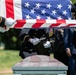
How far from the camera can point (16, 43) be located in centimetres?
2427

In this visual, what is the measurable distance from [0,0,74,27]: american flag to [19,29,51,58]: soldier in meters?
0.54

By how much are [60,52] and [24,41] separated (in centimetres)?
81

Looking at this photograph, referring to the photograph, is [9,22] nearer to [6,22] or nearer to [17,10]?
[6,22]

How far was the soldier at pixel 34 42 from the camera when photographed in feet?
29.2

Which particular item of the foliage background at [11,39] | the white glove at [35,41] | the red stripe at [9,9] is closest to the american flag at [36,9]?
the red stripe at [9,9]

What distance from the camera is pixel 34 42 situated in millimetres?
8844

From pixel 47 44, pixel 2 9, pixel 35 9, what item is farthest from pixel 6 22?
pixel 47 44

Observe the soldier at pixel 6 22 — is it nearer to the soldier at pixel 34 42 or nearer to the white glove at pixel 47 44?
the soldier at pixel 34 42

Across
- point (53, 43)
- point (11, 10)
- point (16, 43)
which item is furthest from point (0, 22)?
point (16, 43)

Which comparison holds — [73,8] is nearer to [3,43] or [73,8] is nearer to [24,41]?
[24,41]

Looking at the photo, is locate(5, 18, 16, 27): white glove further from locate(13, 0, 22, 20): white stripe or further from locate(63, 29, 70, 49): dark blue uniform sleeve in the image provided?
locate(63, 29, 70, 49): dark blue uniform sleeve

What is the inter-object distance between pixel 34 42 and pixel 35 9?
72 cm

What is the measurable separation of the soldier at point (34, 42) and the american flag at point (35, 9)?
545 mm

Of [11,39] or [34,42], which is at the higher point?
[34,42]
